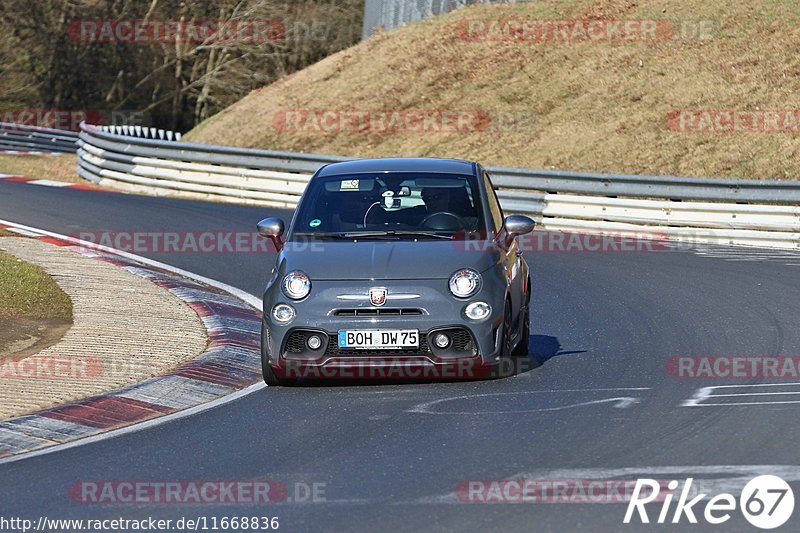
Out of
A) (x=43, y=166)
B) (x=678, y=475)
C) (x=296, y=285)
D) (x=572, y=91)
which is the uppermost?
(x=572, y=91)

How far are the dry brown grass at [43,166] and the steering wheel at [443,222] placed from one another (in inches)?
777

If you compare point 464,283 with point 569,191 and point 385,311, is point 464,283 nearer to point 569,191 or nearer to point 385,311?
point 385,311

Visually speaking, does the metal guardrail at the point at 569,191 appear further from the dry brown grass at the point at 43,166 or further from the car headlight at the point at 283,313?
the car headlight at the point at 283,313

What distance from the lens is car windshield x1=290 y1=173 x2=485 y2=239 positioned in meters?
10.1

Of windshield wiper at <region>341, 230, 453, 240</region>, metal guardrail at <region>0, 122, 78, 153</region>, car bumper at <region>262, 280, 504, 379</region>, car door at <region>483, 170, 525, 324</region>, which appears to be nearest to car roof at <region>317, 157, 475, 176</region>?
car door at <region>483, 170, 525, 324</region>

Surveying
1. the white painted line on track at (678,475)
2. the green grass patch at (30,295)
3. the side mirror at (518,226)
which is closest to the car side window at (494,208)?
the side mirror at (518,226)

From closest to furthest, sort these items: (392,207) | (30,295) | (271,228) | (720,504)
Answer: (720,504)
(271,228)
(392,207)
(30,295)

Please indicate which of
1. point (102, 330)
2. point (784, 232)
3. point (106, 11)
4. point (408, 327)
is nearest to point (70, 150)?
point (106, 11)

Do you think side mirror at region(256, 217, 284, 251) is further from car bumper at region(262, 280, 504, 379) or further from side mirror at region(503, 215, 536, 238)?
side mirror at region(503, 215, 536, 238)

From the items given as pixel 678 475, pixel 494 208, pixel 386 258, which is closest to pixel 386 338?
pixel 386 258

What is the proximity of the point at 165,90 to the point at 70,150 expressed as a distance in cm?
1554

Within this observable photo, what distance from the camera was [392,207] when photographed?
10289 millimetres

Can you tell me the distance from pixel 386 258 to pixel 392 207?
2.78 ft

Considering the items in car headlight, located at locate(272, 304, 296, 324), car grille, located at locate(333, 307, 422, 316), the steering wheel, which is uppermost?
the steering wheel
